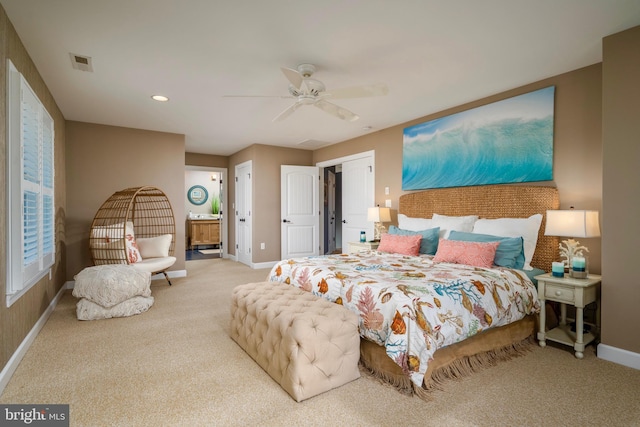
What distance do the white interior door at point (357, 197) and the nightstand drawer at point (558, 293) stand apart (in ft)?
9.96

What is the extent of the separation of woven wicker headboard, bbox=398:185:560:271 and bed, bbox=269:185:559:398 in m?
0.01

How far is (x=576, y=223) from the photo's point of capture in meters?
2.70

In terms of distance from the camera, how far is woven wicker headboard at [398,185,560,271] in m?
3.26

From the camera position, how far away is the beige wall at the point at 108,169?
4902mm

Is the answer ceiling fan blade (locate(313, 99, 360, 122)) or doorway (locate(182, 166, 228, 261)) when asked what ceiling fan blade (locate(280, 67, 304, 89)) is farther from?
doorway (locate(182, 166, 228, 261))

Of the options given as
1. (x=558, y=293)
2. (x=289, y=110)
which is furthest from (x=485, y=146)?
(x=289, y=110)

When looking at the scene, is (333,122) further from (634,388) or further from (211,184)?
(211,184)

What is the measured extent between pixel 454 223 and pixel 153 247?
4.26 meters

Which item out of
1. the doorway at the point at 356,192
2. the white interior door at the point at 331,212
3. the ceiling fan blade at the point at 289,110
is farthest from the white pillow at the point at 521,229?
the white interior door at the point at 331,212

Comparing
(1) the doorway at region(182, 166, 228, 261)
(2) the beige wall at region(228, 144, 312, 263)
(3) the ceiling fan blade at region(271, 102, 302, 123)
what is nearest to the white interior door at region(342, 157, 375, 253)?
(2) the beige wall at region(228, 144, 312, 263)

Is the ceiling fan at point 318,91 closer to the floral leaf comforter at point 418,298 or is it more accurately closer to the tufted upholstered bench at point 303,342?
the floral leaf comforter at point 418,298

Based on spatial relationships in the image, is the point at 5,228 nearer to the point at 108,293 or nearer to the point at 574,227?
the point at 108,293

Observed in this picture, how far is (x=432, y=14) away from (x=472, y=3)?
0.82 ft

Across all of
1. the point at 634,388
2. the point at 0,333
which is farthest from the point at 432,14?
the point at 0,333
